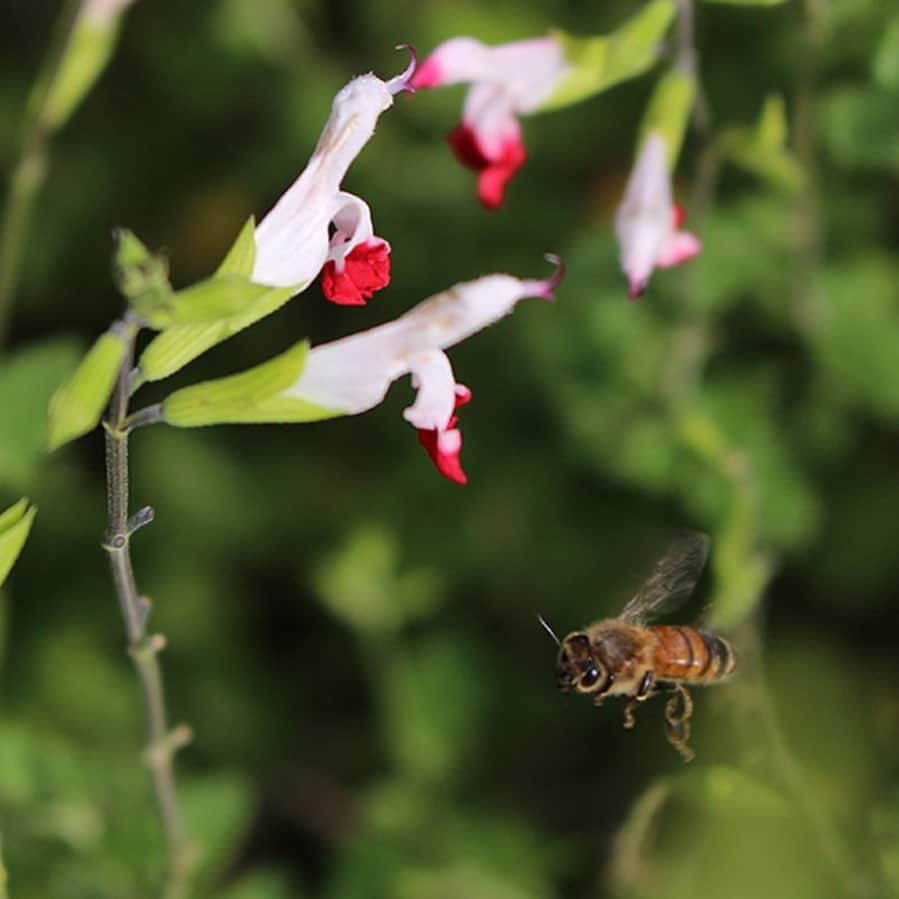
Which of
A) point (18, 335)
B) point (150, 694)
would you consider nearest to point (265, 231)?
point (150, 694)

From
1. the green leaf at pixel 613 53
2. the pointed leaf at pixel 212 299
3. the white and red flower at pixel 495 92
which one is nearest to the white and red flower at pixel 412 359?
the pointed leaf at pixel 212 299

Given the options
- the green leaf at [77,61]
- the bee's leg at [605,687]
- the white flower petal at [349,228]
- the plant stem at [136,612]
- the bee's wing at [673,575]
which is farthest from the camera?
the green leaf at [77,61]

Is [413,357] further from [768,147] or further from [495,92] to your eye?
[768,147]

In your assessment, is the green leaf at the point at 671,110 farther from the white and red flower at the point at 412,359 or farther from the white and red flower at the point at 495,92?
the white and red flower at the point at 412,359

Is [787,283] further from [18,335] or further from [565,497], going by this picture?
[18,335]

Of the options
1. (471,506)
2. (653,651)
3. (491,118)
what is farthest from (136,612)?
(471,506)

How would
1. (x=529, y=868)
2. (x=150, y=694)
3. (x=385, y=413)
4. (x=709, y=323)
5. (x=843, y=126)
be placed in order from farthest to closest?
(x=385, y=413)
(x=709, y=323)
(x=529, y=868)
(x=843, y=126)
(x=150, y=694)
